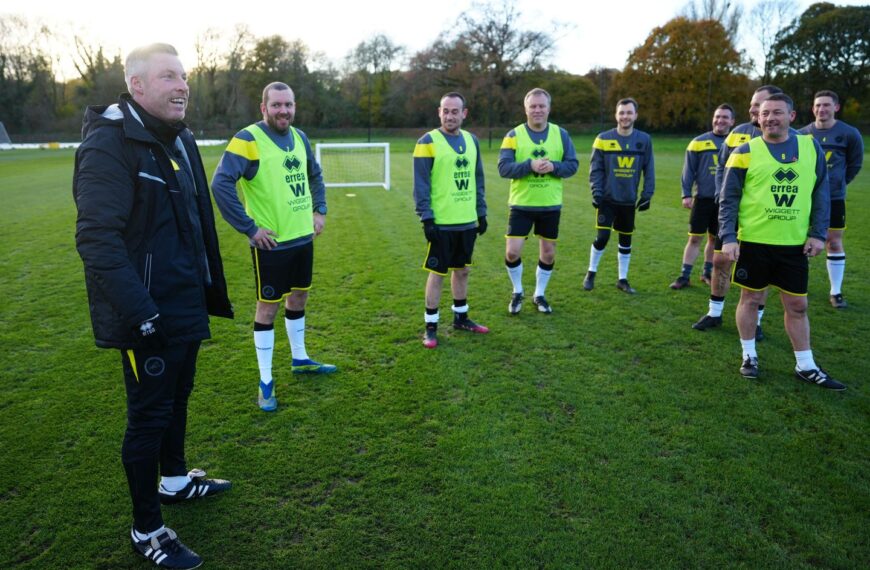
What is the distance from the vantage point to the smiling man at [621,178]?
22.4ft

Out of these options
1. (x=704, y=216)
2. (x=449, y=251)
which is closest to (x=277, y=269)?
(x=449, y=251)

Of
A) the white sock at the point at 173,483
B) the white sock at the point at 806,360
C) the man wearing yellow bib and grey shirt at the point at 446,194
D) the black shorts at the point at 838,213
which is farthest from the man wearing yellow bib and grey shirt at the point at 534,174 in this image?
the white sock at the point at 173,483

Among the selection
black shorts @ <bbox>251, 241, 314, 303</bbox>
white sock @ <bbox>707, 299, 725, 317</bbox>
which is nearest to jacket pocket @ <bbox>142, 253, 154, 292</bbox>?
black shorts @ <bbox>251, 241, 314, 303</bbox>

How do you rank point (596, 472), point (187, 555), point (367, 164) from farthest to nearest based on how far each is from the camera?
point (367, 164) → point (596, 472) → point (187, 555)

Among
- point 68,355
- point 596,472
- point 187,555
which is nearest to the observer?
point 187,555

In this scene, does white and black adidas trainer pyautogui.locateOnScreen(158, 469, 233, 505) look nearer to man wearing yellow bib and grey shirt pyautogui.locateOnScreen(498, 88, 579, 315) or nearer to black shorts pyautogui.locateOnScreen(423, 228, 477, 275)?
black shorts pyautogui.locateOnScreen(423, 228, 477, 275)

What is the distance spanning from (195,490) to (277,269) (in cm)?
163

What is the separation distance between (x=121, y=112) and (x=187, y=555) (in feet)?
6.68

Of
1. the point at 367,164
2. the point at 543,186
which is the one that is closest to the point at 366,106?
the point at 367,164

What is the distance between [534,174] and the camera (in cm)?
607

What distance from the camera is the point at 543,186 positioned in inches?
240

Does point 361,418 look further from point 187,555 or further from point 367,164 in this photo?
point 367,164

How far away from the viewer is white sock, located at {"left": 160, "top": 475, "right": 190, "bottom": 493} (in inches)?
122

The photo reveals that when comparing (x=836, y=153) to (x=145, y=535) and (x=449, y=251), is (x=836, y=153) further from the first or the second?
(x=145, y=535)
